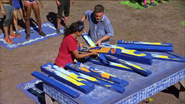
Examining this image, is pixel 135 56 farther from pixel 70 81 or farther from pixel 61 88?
pixel 61 88

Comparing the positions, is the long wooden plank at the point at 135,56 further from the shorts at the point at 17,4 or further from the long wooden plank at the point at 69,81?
the shorts at the point at 17,4

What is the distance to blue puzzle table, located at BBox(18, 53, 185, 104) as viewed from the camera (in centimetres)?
372

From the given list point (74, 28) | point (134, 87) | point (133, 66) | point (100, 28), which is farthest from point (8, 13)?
point (134, 87)

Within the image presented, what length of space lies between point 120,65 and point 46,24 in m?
6.16

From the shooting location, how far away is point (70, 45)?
4.48 m

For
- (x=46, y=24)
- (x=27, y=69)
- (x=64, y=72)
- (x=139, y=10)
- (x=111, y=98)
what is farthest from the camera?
(x=139, y=10)

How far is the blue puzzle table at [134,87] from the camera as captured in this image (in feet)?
12.2

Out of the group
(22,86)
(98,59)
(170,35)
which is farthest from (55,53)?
(170,35)

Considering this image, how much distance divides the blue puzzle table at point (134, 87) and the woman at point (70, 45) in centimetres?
45

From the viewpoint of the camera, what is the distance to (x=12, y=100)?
538 cm

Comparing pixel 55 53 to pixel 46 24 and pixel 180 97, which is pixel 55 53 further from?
pixel 180 97

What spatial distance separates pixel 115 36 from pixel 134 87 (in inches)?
201

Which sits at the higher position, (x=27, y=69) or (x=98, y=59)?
(x=98, y=59)

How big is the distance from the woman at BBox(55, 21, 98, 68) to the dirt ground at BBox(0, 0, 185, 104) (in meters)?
1.37
